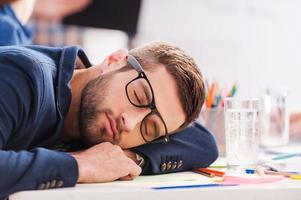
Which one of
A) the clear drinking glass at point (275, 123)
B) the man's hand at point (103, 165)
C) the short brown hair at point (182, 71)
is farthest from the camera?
the clear drinking glass at point (275, 123)

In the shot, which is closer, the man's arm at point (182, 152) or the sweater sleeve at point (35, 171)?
the sweater sleeve at point (35, 171)

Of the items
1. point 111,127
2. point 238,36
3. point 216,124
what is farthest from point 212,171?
point 238,36

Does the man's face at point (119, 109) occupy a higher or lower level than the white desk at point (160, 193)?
higher

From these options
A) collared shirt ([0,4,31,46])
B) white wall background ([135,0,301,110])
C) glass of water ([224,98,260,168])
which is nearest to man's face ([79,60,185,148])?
glass of water ([224,98,260,168])

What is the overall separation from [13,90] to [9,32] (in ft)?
2.06

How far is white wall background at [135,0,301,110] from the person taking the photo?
2059 mm

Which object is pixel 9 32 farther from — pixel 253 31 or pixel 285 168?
pixel 253 31

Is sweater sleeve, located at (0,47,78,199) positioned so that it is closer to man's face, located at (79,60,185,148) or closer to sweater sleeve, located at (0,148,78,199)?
sweater sleeve, located at (0,148,78,199)

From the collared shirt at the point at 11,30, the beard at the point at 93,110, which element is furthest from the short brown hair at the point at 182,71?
the collared shirt at the point at 11,30

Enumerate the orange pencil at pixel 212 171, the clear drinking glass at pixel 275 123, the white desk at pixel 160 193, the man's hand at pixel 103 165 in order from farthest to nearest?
the clear drinking glass at pixel 275 123, the orange pencil at pixel 212 171, the man's hand at pixel 103 165, the white desk at pixel 160 193

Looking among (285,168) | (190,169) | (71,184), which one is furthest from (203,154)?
(71,184)

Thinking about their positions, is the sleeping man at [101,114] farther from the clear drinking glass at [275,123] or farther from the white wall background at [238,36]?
the white wall background at [238,36]

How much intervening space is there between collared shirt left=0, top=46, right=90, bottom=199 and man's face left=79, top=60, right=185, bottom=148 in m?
0.06

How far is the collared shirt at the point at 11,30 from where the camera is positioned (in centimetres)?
141
